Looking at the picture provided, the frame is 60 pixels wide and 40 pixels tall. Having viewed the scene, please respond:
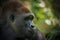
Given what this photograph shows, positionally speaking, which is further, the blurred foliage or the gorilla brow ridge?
the blurred foliage

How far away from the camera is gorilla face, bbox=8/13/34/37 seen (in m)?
4.52

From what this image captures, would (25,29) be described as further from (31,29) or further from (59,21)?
(59,21)

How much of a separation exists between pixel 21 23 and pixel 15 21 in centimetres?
13

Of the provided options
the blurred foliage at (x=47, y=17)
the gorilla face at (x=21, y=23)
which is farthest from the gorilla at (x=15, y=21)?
the blurred foliage at (x=47, y=17)

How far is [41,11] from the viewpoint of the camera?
18.3 ft

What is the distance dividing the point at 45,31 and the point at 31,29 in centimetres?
91

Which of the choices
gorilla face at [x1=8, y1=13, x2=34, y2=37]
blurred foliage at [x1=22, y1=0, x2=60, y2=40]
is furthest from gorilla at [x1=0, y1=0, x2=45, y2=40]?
blurred foliage at [x1=22, y1=0, x2=60, y2=40]

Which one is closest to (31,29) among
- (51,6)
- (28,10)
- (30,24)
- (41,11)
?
(30,24)

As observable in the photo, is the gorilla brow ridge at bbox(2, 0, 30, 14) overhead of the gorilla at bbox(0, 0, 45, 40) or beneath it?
overhead

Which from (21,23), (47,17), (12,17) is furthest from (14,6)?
(47,17)

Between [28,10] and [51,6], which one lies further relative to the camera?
[51,6]

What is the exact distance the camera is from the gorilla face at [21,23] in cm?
452

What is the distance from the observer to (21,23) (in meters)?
4.61

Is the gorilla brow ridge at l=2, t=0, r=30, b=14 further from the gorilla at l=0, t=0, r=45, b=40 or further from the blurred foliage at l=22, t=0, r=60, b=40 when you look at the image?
the blurred foliage at l=22, t=0, r=60, b=40
